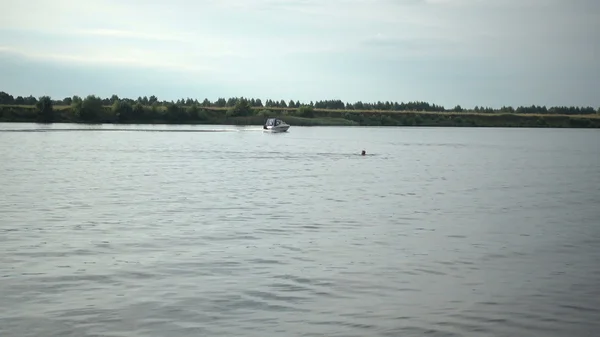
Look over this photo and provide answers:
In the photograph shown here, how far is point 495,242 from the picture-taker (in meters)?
23.8

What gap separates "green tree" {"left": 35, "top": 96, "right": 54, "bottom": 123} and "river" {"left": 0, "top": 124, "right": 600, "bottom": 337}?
13897 cm

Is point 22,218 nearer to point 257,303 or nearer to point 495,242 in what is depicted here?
point 257,303

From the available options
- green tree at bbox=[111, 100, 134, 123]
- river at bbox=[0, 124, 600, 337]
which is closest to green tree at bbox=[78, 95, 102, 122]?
green tree at bbox=[111, 100, 134, 123]

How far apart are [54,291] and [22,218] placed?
38.0ft

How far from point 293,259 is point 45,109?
169 meters

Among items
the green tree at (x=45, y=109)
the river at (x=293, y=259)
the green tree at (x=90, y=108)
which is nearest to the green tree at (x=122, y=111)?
the green tree at (x=90, y=108)

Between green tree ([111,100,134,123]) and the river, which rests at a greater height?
green tree ([111,100,134,123])

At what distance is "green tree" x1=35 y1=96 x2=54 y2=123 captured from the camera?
172950mm

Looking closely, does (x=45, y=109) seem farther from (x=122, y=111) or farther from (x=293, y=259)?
(x=293, y=259)

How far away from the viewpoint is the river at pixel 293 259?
14336 mm

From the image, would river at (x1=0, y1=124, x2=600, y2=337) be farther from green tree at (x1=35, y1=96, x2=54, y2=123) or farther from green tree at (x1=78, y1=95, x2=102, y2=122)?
green tree at (x1=78, y1=95, x2=102, y2=122)

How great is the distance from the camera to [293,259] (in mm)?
19969

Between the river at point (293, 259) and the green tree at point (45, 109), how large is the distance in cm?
13897

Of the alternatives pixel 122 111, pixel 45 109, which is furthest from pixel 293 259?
pixel 122 111
